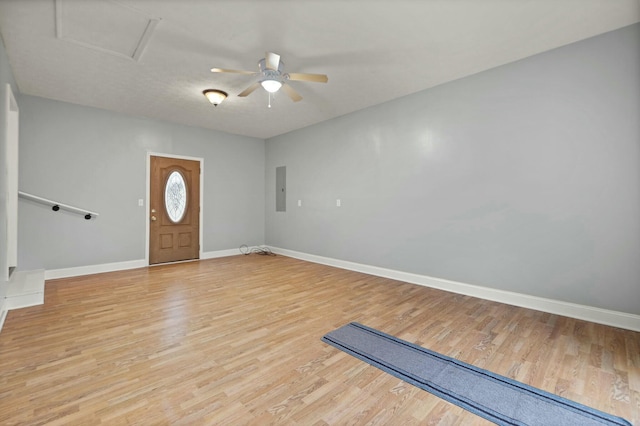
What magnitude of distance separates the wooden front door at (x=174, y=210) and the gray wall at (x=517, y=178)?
333 cm

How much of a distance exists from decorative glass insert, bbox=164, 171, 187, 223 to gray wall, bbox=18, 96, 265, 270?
0.42 metres

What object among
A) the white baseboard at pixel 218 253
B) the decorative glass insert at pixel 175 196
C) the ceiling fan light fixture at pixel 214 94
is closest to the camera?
the ceiling fan light fixture at pixel 214 94

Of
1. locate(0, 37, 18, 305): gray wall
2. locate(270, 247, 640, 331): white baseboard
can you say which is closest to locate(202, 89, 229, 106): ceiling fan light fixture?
locate(0, 37, 18, 305): gray wall

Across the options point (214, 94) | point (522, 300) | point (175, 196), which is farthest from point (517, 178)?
point (175, 196)

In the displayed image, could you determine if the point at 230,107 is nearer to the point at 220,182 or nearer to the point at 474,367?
the point at 220,182

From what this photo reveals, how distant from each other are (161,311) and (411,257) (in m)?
3.44

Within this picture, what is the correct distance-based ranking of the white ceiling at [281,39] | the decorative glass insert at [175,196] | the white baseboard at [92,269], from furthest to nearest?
1. the decorative glass insert at [175,196]
2. the white baseboard at [92,269]
3. the white ceiling at [281,39]

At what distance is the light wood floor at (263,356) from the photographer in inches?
67.3

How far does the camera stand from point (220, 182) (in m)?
6.51

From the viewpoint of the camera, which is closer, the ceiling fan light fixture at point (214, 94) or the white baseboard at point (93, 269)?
the ceiling fan light fixture at point (214, 94)

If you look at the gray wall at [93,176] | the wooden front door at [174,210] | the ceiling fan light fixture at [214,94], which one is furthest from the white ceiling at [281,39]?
the wooden front door at [174,210]

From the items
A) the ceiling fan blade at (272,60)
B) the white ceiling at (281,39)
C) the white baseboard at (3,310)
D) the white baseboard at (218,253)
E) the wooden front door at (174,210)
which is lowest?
the white baseboard at (3,310)

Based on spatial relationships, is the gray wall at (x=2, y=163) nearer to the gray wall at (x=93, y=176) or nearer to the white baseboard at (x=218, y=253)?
the gray wall at (x=93, y=176)

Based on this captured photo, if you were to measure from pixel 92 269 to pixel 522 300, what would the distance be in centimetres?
646
